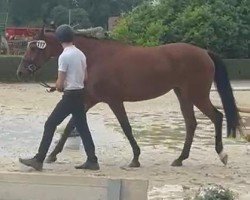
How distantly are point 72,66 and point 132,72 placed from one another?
3.67 ft

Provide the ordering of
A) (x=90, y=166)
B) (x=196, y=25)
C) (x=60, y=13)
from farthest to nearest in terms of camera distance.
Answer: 1. (x=60, y=13)
2. (x=196, y=25)
3. (x=90, y=166)

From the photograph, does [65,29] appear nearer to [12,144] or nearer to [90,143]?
[90,143]

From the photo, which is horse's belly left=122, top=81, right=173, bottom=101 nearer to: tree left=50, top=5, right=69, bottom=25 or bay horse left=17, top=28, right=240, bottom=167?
bay horse left=17, top=28, right=240, bottom=167

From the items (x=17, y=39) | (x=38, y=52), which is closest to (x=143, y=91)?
(x=38, y=52)

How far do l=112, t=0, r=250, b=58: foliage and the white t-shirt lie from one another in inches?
889

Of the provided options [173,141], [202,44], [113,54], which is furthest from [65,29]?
[202,44]

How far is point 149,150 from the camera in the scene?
451 inches

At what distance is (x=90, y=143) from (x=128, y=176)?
704 millimetres

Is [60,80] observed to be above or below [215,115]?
above

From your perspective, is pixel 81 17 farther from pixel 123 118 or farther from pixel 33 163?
pixel 33 163

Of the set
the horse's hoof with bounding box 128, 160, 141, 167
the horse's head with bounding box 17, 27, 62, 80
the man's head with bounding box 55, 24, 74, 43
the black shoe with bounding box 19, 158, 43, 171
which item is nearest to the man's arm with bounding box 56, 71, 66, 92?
the man's head with bounding box 55, 24, 74, 43

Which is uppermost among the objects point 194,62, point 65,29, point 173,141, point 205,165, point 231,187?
point 65,29

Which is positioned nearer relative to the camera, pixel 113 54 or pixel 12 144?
pixel 113 54

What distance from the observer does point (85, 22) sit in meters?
77.4
